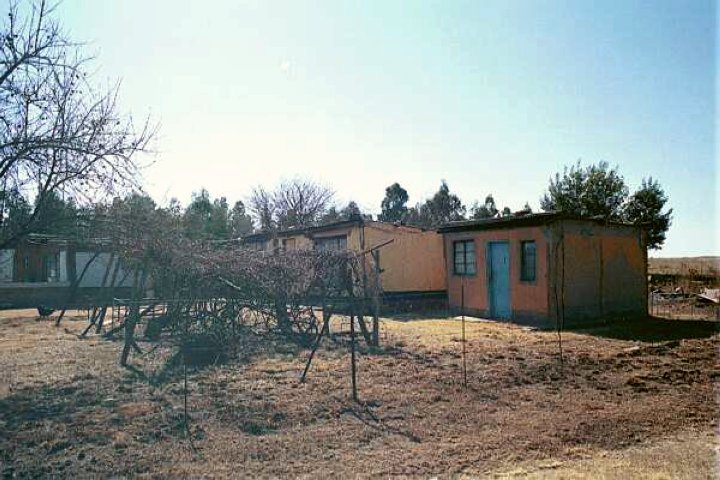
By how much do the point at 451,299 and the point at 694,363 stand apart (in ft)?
31.0

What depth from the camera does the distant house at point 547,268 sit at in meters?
14.2

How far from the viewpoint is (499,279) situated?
51.4 ft

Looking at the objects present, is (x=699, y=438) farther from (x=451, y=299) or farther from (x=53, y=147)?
(x=451, y=299)

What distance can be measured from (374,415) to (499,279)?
10507mm

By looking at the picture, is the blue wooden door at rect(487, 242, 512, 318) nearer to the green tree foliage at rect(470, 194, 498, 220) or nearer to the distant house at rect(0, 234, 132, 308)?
the distant house at rect(0, 234, 132, 308)

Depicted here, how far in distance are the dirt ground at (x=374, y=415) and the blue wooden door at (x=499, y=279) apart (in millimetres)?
5181

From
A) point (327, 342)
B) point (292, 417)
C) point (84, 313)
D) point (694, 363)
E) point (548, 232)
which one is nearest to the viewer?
point (292, 417)

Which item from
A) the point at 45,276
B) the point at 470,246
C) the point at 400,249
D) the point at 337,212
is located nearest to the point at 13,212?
the point at 470,246

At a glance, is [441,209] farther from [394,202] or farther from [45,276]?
[45,276]

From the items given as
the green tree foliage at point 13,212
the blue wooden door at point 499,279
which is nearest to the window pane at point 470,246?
the blue wooden door at point 499,279

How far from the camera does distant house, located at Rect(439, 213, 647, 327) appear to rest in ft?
46.6

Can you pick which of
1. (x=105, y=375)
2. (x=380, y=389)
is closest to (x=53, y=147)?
(x=105, y=375)

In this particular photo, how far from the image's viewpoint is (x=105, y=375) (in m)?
8.05

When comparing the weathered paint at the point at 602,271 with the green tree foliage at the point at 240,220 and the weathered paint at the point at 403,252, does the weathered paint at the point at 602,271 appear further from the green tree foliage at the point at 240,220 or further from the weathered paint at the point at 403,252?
the green tree foliage at the point at 240,220
